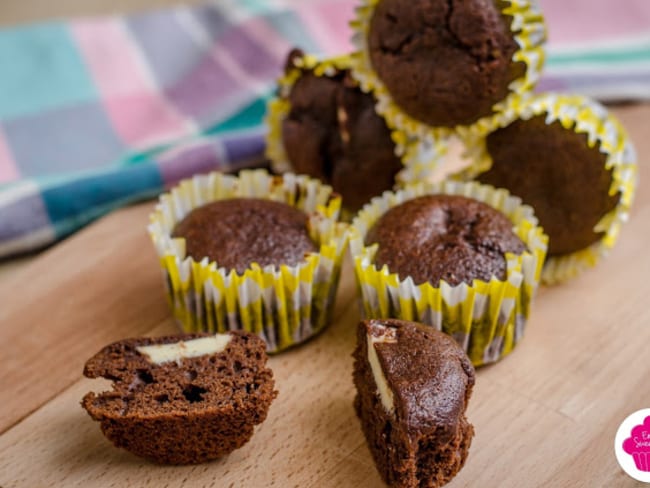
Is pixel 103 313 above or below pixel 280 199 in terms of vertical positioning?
below

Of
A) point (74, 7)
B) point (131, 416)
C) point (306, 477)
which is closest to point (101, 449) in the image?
point (131, 416)

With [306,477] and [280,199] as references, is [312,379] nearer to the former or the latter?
[306,477]

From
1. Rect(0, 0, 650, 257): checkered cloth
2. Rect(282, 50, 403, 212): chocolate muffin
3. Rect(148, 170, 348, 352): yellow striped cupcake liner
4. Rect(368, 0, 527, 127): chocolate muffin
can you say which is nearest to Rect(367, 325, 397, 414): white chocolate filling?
Rect(148, 170, 348, 352): yellow striped cupcake liner

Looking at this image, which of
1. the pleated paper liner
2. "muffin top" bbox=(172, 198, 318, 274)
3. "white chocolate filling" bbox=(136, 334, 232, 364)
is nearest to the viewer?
"white chocolate filling" bbox=(136, 334, 232, 364)

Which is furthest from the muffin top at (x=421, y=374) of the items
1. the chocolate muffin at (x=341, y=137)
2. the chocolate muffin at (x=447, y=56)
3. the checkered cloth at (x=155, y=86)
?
the checkered cloth at (x=155, y=86)

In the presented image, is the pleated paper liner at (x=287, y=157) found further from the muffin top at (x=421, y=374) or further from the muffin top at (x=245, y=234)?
the muffin top at (x=421, y=374)

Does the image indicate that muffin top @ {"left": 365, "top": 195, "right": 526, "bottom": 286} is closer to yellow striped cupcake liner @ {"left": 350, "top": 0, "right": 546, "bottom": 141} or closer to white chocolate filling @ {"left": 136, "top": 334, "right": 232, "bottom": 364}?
yellow striped cupcake liner @ {"left": 350, "top": 0, "right": 546, "bottom": 141}

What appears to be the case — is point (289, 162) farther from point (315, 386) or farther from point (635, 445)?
point (635, 445)

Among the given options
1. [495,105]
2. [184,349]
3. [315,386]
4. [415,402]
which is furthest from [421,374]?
[495,105]
